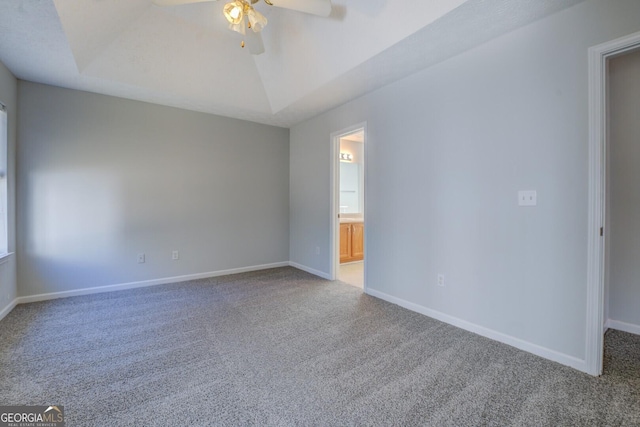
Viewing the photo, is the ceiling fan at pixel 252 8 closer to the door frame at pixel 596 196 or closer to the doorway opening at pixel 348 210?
the doorway opening at pixel 348 210

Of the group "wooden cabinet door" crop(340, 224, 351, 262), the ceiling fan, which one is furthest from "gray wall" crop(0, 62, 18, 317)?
"wooden cabinet door" crop(340, 224, 351, 262)

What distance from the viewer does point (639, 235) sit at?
242 cm

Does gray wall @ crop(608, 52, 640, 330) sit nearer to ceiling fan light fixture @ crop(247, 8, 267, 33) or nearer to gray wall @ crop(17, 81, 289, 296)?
ceiling fan light fixture @ crop(247, 8, 267, 33)

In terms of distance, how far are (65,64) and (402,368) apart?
160 inches

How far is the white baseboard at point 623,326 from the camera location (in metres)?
2.43

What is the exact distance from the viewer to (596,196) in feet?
5.87

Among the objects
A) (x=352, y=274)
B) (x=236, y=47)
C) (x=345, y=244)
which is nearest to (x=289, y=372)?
(x=352, y=274)

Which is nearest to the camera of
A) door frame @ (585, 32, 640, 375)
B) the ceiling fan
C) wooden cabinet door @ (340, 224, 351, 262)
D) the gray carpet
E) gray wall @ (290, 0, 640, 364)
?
the gray carpet

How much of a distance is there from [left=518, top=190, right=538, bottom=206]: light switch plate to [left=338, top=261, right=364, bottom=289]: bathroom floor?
2.19 metres

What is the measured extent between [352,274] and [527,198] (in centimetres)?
284

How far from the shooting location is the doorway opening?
404 centimetres

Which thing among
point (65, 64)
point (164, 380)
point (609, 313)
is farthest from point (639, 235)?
point (65, 64)

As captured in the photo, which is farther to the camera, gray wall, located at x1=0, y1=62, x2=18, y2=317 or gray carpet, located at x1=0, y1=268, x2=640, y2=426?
gray wall, located at x1=0, y1=62, x2=18, y2=317

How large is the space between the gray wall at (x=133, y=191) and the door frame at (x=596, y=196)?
13.1ft
